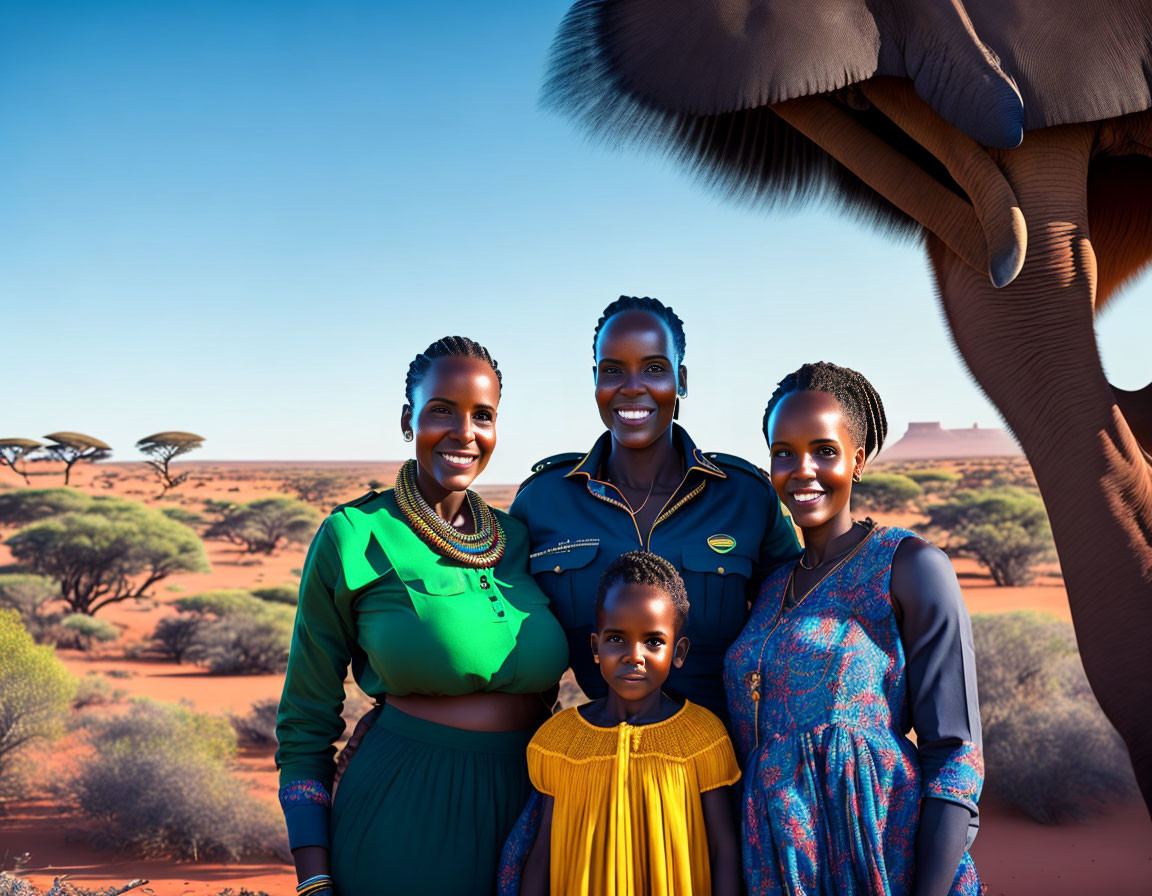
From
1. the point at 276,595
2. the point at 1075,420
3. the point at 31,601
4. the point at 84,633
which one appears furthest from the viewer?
the point at 276,595

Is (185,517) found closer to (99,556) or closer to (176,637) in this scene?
(99,556)

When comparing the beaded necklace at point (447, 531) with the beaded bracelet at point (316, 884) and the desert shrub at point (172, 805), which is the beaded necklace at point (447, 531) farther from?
the desert shrub at point (172, 805)

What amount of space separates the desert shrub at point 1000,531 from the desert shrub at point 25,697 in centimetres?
1860

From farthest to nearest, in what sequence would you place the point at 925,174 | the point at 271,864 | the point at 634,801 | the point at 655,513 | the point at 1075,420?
the point at 271,864 → the point at 925,174 → the point at 1075,420 → the point at 655,513 → the point at 634,801

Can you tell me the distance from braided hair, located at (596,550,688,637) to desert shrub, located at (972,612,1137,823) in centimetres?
747

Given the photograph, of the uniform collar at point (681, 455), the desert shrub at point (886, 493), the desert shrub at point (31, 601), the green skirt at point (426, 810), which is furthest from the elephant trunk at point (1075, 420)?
the desert shrub at point (886, 493)

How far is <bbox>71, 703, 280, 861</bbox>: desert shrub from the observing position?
8008mm

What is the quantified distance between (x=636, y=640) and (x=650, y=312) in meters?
0.96

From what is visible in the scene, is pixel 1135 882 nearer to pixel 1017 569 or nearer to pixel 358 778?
pixel 358 778

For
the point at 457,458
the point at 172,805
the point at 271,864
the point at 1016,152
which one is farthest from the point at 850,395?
the point at 172,805

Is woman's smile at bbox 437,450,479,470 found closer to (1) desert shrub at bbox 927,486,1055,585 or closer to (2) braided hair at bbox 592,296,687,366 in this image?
(2) braided hair at bbox 592,296,687,366

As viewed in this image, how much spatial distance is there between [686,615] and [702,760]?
1.21ft

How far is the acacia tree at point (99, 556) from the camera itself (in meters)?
19.4

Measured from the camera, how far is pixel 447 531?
8.58 feet
